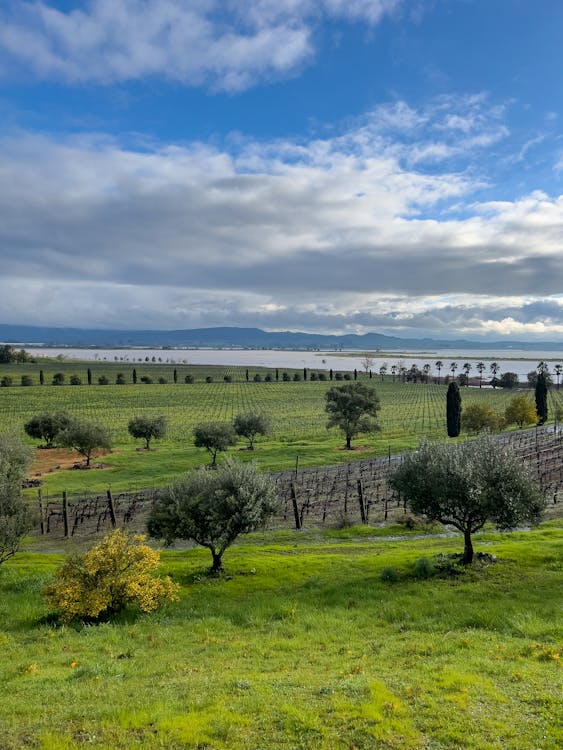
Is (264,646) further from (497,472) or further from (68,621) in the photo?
(497,472)

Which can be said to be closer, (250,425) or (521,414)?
(250,425)

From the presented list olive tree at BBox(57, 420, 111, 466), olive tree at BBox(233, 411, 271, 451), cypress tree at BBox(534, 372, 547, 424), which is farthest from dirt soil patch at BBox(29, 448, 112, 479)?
cypress tree at BBox(534, 372, 547, 424)

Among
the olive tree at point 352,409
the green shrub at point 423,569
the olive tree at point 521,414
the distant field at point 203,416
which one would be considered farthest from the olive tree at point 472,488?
the olive tree at point 521,414

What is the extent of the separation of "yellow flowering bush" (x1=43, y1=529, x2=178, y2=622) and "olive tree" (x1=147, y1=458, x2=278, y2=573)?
7.46 ft

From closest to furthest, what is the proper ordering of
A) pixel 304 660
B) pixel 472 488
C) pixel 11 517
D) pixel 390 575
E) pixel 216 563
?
pixel 304 660
pixel 472 488
pixel 390 575
pixel 11 517
pixel 216 563

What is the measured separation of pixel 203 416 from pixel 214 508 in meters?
75.3

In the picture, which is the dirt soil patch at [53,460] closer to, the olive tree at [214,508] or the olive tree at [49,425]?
the olive tree at [49,425]

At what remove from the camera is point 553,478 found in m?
45.5

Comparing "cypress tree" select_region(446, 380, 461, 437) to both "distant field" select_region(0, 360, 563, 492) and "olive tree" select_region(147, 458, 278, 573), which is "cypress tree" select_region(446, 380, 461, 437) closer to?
"distant field" select_region(0, 360, 563, 492)

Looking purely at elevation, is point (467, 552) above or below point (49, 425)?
below

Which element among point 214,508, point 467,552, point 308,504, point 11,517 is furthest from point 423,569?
point 11,517

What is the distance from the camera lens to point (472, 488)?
21.9 m

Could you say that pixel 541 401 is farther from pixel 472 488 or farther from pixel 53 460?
pixel 53 460

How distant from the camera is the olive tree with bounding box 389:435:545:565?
72.4 ft
